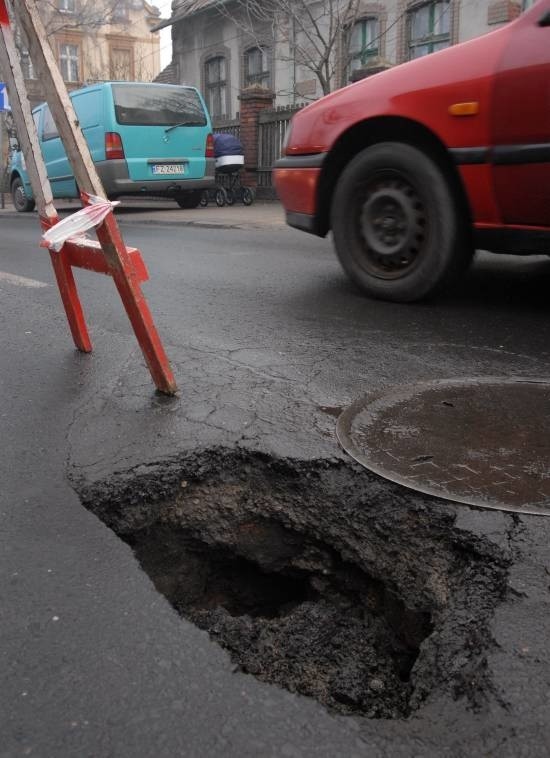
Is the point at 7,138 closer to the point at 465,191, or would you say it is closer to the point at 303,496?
the point at 465,191

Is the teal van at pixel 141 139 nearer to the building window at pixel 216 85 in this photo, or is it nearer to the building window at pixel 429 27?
the building window at pixel 429 27

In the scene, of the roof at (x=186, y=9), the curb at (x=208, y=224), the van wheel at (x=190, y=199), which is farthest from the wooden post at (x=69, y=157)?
the roof at (x=186, y=9)

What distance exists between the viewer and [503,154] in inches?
161

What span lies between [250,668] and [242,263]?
5585mm

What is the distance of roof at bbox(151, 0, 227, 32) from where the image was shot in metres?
23.8

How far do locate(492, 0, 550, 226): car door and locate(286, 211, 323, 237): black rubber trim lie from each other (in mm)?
1392

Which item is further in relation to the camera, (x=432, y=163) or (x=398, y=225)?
(x=398, y=225)

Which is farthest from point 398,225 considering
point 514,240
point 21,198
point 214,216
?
point 21,198

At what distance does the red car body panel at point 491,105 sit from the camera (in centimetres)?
393

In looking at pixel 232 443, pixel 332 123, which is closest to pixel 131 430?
pixel 232 443

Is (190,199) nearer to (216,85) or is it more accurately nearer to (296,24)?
(296,24)

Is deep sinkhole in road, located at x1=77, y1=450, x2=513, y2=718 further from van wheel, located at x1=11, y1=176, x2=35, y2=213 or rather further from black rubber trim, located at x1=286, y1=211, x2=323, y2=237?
van wheel, located at x1=11, y1=176, x2=35, y2=213

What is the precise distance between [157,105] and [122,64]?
33639 millimetres

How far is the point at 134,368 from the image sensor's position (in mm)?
3678
